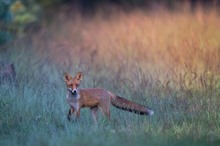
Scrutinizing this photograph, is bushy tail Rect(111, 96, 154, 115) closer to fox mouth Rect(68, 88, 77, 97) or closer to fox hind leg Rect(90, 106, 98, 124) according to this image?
fox hind leg Rect(90, 106, 98, 124)

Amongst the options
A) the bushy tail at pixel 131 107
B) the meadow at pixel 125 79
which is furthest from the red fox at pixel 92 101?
the meadow at pixel 125 79

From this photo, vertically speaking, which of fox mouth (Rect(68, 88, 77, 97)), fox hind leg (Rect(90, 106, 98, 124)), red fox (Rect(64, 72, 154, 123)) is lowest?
fox hind leg (Rect(90, 106, 98, 124))

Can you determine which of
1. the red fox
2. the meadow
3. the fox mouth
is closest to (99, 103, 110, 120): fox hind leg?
the red fox

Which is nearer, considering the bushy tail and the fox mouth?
the fox mouth

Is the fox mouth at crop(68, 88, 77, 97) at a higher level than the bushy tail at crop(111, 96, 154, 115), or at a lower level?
higher

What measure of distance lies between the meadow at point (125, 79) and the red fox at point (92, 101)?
0.14 metres

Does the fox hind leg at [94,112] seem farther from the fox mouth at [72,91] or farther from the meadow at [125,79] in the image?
the fox mouth at [72,91]

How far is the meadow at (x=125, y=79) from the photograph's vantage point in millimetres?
9359

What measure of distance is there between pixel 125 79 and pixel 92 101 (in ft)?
8.89

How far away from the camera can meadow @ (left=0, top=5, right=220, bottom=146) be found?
9.36 metres

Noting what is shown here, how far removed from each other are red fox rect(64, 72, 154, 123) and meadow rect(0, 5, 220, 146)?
138 mm

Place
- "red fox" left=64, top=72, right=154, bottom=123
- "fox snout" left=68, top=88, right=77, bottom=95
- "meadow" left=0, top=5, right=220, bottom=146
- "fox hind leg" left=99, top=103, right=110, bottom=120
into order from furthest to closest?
"fox hind leg" left=99, top=103, right=110, bottom=120 → "red fox" left=64, top=72, right=154, bottom=123 → "fox snout" left=68, top=88, right=77, bottom=95 → "meadow" left=0, top=5, right=220, bottom=146

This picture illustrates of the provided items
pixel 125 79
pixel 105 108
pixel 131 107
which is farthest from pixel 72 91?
pixel 125 79

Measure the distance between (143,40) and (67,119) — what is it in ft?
23.7
